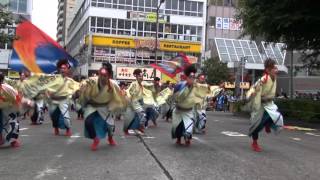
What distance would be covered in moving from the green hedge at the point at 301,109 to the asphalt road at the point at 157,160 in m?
11.1

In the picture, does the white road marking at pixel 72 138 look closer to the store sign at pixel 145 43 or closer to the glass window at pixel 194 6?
the store sign at pixel 145 43

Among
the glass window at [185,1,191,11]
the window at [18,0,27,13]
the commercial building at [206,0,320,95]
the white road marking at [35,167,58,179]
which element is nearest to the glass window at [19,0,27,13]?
the window at [18,0,27,13]

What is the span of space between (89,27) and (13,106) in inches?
2351

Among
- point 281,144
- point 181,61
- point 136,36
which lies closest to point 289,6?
point 181,61

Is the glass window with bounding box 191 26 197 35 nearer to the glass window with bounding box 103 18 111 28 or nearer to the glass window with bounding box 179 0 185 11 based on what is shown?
the glass window with bounding box 179 0 185 11

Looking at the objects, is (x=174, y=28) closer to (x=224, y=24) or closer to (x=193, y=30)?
(x=193, y=30)

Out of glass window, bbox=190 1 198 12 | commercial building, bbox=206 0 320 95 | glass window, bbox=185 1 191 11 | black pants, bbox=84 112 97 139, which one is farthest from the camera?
glass window, bbox=190 1 198 12

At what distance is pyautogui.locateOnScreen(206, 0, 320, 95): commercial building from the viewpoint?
58031mm

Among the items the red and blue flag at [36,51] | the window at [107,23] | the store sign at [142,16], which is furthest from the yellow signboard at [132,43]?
the red and blue flag at [36,51]

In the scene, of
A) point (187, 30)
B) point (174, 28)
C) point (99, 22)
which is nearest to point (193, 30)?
point (187, 30)

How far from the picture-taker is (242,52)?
65625mm

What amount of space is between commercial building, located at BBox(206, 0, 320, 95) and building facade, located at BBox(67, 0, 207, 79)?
3.10 metres

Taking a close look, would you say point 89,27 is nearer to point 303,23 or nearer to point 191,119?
point 303,23

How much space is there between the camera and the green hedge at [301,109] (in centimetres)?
2480
